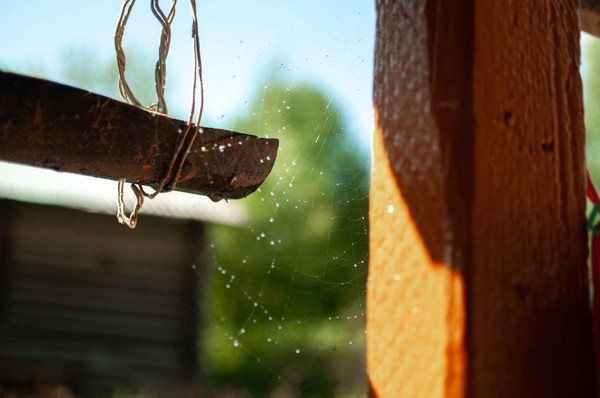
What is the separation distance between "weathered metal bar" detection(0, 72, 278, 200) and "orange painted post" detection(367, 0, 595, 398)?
21 cm

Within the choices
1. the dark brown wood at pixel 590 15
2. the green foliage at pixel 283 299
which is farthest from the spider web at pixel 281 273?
the dark brown wood at pixel 590 15

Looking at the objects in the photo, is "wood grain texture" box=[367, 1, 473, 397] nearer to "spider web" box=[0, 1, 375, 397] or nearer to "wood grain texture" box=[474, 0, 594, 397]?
"wood grain texture" box=[474, 0, 594, 397]

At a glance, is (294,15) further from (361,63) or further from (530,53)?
(530,53)

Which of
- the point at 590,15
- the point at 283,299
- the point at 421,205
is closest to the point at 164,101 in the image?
the point at 421,205

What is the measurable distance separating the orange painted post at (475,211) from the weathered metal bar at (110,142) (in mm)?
213

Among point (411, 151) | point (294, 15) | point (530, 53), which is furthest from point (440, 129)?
point (294, 15)

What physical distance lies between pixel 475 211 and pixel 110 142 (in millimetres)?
341

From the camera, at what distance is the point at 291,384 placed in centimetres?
1509

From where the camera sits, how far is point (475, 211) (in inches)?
20.9

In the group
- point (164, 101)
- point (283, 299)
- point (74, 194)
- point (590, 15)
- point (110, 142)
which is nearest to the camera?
point (110, 142)

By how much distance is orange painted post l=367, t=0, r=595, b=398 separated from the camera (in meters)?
0.53

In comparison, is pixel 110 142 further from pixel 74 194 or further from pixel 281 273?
pixel 281 273

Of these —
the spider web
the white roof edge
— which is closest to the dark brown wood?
the white roof edge

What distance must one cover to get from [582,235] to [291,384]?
14981 mm
